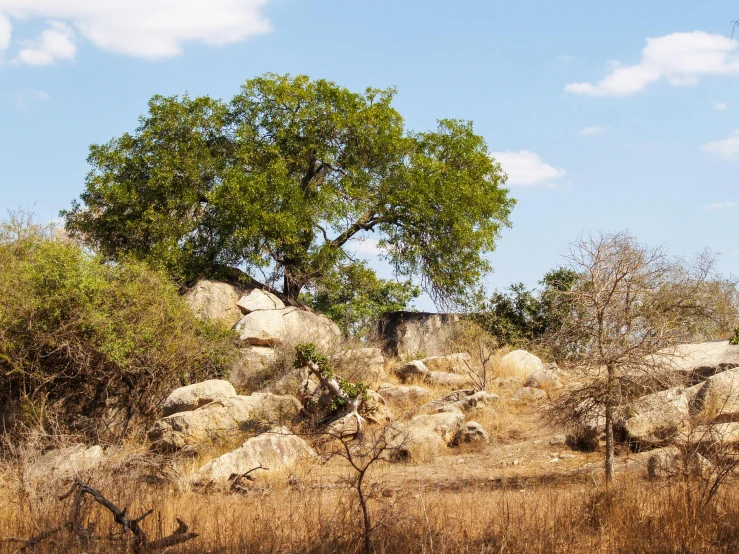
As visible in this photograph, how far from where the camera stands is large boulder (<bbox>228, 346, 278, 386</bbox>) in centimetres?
1980

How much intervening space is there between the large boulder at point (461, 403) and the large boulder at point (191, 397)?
4490mm

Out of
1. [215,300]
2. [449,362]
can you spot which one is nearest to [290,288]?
[215,300]

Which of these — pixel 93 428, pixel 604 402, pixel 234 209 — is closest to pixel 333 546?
pixel 604 402

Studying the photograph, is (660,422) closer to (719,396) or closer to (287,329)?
(719,396)

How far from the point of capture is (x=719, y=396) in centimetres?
1427

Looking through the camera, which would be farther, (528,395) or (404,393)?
(404,393)

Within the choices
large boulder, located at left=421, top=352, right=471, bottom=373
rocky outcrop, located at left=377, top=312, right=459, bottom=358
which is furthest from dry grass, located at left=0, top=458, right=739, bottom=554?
rocky outcrop, located at left=377, top=312, right=459, bottom=358

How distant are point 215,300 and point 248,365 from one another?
3.47m

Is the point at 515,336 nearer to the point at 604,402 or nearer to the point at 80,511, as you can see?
the point at 604,402

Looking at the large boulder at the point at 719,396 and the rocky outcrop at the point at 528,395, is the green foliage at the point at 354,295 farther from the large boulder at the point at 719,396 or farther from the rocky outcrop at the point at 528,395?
the large boulder at the point at 719,396

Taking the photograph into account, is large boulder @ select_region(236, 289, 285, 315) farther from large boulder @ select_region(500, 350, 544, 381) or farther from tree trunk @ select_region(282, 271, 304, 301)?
large boulder @ select_region(500, 350, 544, 381)

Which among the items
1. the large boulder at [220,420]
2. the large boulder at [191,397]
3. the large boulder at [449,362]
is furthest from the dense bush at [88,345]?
the large boulder at [449,362]

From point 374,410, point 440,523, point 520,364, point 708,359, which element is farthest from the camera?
point 520,364

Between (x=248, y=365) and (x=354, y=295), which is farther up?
(x=354, y=295)
